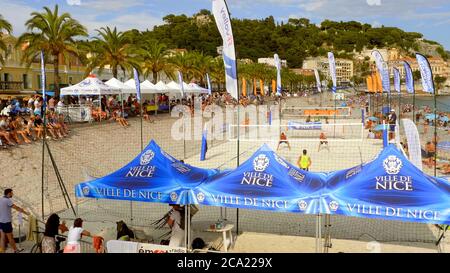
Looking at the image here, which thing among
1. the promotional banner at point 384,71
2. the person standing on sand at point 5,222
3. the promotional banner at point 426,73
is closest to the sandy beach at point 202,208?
the person standing on sand at point 5,222

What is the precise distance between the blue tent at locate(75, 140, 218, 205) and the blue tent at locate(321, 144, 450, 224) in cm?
233

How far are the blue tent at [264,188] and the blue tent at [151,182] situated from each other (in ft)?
1.13

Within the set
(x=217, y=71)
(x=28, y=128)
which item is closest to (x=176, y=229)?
(x=28, y=128)

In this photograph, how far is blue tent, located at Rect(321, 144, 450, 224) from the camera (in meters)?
6.55

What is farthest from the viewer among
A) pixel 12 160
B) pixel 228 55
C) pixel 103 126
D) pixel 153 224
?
pixel 103 126

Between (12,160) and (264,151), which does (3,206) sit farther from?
(12,160)

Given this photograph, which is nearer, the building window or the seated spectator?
the seated spectator

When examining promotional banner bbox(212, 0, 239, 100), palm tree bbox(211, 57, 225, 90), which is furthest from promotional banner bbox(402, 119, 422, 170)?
palm tree bbox(211, 57, 225, 90)

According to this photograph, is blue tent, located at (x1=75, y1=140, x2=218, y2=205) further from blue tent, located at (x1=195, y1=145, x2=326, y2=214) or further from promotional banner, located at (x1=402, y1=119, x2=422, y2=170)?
promotional banner, located at (x1=402, y1=119, x2=422, y2=170)

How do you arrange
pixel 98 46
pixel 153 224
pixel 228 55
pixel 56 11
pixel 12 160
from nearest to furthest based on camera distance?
1. pixel 228 55
2. pixel 153 224
3. pixel 12 160
4. pixel 56 11
5. pixel 98 46

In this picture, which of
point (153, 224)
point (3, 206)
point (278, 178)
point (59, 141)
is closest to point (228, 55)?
point (278, 178)

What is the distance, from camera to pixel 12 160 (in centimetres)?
1441

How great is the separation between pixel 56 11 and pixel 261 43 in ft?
477

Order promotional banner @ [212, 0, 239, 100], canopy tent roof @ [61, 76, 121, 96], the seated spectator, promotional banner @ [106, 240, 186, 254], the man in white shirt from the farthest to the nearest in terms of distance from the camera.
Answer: canopy tent roof @ [61, 76, 121, 96], the seated spectator, promotional banner @ [212, 0, 239, 100], the man in white shirt, promotional banner @ [106, 240, 186, 254]
